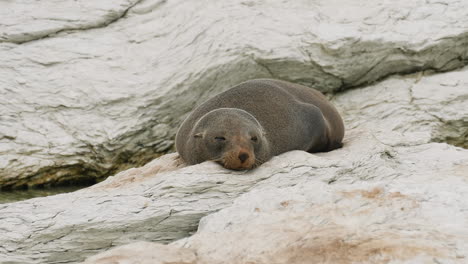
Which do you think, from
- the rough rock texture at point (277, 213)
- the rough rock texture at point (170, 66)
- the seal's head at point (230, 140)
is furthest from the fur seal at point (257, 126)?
the rough rock texture at point (170, 66)

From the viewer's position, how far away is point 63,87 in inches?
439

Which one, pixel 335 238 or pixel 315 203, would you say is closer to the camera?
pixel 335 238

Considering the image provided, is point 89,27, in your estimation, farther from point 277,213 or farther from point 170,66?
point 277,213

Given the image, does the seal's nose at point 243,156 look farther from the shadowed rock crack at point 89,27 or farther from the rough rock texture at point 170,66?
the shadowed rock crack at point 89,27

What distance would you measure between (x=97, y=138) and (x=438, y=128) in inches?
191

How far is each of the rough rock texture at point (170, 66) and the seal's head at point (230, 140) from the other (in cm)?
303

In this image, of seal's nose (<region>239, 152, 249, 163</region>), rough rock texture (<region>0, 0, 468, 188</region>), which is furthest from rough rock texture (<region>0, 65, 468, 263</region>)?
rough rock texture (<region>0, 0, 468, 188</region>)

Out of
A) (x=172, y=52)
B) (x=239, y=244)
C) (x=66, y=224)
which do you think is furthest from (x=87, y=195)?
(x=172, y=52)

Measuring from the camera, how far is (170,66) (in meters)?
11.3

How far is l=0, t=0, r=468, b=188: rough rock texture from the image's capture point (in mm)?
10789

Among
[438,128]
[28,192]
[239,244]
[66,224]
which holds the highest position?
[239,244]

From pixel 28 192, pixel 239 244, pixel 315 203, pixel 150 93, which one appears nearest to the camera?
pixel 239 244

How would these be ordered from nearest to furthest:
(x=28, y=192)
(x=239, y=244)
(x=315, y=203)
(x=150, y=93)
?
1. (x=239, y=244)
2. (x=315, y=203)
3. (x=28, y=192)
4. (x=150, y=93)

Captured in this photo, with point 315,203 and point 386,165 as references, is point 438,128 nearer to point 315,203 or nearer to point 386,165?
point 386,165
